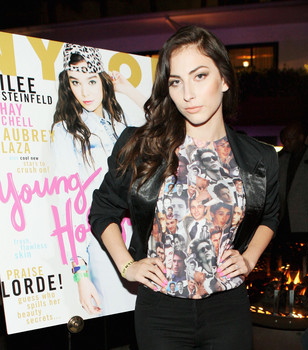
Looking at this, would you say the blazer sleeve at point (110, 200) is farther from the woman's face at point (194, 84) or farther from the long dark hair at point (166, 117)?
the woman's face at point (194, 84)

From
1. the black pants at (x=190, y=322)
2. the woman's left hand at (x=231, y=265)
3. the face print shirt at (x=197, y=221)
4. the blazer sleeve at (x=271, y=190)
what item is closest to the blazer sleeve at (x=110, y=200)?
the face print shirt at (x=197, y=221)

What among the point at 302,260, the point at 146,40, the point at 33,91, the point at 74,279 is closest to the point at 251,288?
the point at 302,260

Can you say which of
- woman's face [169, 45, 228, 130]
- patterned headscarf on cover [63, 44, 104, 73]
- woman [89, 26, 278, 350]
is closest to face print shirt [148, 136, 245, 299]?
woman [89, 26, 278, 350]

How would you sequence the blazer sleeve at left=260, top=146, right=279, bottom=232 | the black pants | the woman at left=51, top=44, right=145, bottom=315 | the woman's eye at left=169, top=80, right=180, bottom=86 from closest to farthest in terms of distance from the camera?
1. the black pants
2. the woman's eye at left=169, top=80, right=180, bottom=86
3. the blazer sleeve at left=260, top=146, right=279, bottom=232
4. the woman at left=51, top=44, right=145, bottom=315

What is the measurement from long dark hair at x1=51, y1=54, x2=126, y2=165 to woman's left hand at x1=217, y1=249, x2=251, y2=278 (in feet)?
2.18

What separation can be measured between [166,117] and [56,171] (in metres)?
0.47

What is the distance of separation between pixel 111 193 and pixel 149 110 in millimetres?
348

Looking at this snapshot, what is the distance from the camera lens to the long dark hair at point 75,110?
1.81 m

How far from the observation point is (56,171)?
181 cm

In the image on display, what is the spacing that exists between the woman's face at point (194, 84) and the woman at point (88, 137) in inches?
16.6

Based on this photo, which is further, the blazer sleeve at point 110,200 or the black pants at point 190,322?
the blazer sleeve at point 110,200

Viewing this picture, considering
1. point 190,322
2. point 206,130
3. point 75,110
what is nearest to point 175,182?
point 206,130

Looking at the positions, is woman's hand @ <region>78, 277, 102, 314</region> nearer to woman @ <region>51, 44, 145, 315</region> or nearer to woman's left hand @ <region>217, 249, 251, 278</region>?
woman @ <region>51, 44, 145, 315</region>

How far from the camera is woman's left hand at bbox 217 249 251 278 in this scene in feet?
5.08
